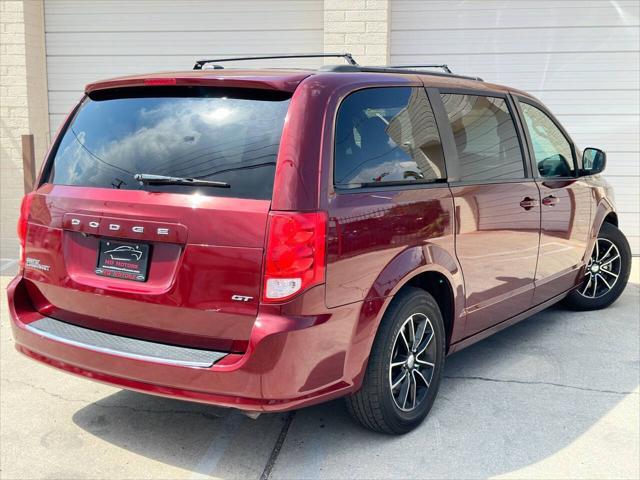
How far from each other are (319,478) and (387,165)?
4.75 ft

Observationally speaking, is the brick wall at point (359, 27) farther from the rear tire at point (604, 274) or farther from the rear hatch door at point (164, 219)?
the rear hatch door at point (164, 219)

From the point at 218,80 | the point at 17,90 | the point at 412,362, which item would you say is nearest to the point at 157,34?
the point at 17,90

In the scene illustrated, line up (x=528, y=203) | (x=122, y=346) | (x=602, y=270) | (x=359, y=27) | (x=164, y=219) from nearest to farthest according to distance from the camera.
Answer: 1. (x=164, y=219)
2. (x=122, y=346)
3. (x=528, y=203)
4. (x=602, y=270)
5. (x=359, y=27)

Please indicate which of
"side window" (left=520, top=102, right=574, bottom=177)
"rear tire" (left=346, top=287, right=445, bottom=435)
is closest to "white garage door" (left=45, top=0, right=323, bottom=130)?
"side window" (left=520, top=102, right=574, bottom=177)

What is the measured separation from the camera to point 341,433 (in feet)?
11.6

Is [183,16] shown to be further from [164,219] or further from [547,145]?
[164,219]

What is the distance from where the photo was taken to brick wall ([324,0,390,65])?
299 inches

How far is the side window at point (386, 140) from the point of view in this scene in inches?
122

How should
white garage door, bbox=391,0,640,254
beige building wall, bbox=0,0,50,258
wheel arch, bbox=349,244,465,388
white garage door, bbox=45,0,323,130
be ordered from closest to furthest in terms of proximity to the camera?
wheel arch, bbox=349,244,465,388 → white garage door, bbox=391,0,640,254 → beige building wall, bbox=0,0,50,258 → white garage door, bbox=45,0,323,130

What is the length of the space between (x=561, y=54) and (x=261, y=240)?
629 centimetres

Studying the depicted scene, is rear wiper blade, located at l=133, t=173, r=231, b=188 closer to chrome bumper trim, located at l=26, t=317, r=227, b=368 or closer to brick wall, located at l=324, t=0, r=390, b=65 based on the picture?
chrome bumper trim, located at l=26, t=317, r=227, b=368

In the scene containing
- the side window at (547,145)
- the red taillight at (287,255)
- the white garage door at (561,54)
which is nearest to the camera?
the red taillight at (287,255)

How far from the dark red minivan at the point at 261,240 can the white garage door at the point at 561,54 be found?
174 inches

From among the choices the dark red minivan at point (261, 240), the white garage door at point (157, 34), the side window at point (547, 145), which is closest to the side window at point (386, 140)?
the dark red minivan at point (261, 240)
